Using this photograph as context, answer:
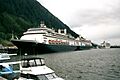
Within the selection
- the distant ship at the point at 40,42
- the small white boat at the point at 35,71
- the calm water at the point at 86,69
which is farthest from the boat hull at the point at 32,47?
the small white boat at the point at 35,71

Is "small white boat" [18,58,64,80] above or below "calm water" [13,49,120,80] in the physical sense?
above

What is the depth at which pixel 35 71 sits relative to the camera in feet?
95.8

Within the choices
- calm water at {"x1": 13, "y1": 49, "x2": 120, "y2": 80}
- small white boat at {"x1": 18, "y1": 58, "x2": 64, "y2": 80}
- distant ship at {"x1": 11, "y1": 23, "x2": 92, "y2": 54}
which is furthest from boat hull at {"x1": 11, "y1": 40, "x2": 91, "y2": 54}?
small white boat at {"x1": 18, "y1": 58, "x2": 64, "y2": 80}

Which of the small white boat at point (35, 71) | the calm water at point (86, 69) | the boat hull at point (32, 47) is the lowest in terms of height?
the calm water at point (86, 69)

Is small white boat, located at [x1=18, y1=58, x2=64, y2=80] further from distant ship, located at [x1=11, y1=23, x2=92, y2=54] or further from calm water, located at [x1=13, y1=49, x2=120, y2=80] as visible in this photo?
distant ship, located at [x1=11, y1=23, x2=92, y2=54]

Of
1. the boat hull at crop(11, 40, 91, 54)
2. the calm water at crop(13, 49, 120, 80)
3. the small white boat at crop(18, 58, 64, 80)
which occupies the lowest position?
the calm water at crop(13, 49, 120, 80)

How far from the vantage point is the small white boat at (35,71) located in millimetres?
28438

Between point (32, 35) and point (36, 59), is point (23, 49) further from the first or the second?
point (36, 59)

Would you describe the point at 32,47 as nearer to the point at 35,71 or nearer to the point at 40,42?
the point at 40,42

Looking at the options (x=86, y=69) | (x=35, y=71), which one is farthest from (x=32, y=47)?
(x=35, y=71)

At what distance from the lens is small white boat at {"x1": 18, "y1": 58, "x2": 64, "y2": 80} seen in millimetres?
28438

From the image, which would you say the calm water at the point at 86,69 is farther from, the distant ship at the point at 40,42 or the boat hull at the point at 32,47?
the distant ship at the point at 40,42

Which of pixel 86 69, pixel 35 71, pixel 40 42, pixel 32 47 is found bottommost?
pixel 86 69

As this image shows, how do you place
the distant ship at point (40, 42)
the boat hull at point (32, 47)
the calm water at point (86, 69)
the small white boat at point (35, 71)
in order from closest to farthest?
the small white boat at point (35, 71) < the calm water at point (86, 69) < the boat hull at point (32, 47) < the distant ship at point (40, 42)
